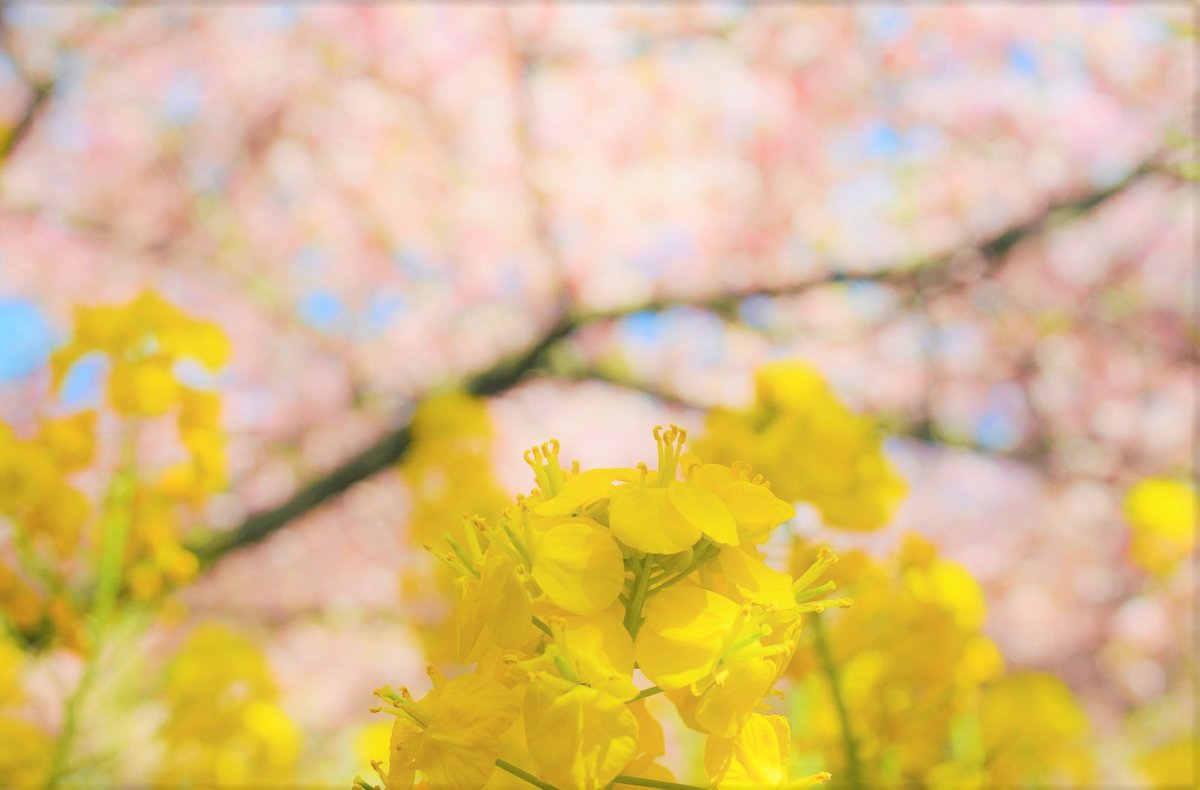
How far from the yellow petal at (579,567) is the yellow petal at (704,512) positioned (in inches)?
1.6

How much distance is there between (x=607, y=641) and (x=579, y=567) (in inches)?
1.6

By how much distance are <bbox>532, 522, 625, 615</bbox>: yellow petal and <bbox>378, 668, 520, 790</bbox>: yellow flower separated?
0.21ft

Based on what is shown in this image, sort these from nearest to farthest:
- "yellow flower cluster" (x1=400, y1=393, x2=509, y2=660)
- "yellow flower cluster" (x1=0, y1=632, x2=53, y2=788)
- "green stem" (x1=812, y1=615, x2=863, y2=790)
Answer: "green stem" (x1=812, y1=615, x2=863, y2=790) → "yellow flower cluster" (x1=0, y1=632, x2=53, y2=788) → "yellow flower cluster" (x1=400, y1=393, x2=509, y2=660)

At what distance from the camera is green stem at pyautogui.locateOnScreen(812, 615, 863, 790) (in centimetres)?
88

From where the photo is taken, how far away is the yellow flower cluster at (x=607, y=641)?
16.7 inches

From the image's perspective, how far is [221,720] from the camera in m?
1.49

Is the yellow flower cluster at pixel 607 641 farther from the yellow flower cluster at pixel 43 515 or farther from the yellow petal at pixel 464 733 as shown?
the yellow flower cluster at pixel 43 515

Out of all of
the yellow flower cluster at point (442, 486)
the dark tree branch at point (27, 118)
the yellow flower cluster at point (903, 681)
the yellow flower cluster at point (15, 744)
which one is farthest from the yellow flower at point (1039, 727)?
the dark tree branch at point (27, 118)

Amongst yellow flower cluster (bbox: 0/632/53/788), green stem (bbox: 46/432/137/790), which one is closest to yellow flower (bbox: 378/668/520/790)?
green stem (bbox: 46/432/137/790)

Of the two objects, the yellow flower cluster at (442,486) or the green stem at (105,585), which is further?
the yellow flower cluster at (442,486)

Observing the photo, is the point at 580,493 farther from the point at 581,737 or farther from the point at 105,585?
the point at 105,585

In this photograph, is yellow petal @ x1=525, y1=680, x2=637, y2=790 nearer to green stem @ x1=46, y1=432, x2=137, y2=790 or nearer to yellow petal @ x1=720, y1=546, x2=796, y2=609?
yellow petal @ x1=720, y1=546, x2=796, y2=609

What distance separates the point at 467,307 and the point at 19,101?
1.69 m

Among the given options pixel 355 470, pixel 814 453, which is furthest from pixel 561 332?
pixel 814 453
